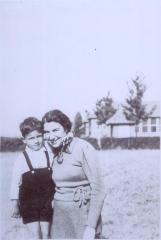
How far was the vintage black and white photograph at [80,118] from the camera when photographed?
1723 millimetres

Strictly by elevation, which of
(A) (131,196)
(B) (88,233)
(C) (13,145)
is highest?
(C) (13,145)

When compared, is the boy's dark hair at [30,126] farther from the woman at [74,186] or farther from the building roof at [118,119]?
the building roof at [118,119]

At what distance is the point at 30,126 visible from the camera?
1.78m

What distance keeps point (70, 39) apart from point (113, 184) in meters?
0.67

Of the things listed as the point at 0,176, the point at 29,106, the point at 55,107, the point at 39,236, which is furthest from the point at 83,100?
the point at 39,236

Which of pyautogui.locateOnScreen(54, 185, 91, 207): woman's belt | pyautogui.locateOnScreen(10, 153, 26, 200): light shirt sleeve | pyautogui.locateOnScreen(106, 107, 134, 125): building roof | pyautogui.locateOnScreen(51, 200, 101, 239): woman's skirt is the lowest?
pyautogui.locateOnScreen(51, 200, 101, 239): woman's skirt

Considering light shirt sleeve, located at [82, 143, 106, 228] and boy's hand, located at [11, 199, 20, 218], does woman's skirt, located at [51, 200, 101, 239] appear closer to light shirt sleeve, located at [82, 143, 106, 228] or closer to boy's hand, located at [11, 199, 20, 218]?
light shirt sleeve, located at [82, 143, 106, 228]

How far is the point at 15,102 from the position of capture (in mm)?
1837

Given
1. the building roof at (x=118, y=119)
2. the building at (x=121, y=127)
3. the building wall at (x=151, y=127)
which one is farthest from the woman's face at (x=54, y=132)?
the building wall at (x=151, y=127)

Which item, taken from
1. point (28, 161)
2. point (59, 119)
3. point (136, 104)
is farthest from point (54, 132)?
point (136, 104)

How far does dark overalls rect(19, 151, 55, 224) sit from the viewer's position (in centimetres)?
173

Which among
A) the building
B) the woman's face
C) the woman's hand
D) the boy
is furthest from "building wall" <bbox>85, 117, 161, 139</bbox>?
the woman's hand

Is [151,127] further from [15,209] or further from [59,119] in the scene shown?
[15,209]

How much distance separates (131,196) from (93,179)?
0.66 feet
